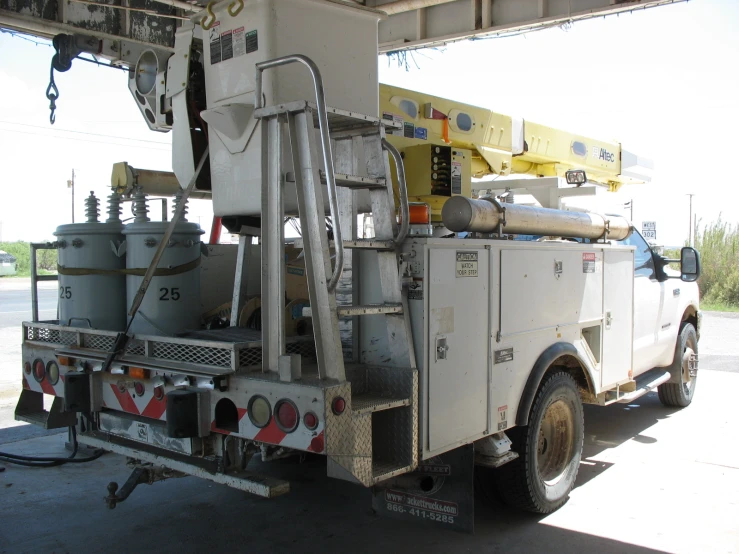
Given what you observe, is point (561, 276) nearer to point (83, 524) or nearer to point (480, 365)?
point (480, 365)

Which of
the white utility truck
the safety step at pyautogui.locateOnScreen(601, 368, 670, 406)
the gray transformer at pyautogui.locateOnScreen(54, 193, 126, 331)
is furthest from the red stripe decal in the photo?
the safety step at pyautogui.locateOnScreen(601, 368, 670, 406)

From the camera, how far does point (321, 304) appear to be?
3098 mm

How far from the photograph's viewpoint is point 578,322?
16.1ft

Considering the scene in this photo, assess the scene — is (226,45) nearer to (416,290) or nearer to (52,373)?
(416,290)

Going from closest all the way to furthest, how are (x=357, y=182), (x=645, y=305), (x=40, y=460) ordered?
(x=357, y=182) < (x=40, y=460) < (x=645, y=305)

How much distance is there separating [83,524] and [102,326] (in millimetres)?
1364

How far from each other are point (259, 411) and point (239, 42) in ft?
7.04

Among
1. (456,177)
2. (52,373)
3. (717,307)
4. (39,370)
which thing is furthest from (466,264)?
(717,307)

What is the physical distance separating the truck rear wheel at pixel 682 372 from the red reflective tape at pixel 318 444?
5622 mm

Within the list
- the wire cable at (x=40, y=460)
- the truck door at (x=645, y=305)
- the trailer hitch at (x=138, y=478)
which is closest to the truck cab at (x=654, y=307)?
the truck door at (x=645, y=305)

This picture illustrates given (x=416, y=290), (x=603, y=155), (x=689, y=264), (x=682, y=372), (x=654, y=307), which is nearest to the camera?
(x=416, y=290)

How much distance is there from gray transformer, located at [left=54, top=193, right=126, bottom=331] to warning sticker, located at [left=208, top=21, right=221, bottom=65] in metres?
1.19

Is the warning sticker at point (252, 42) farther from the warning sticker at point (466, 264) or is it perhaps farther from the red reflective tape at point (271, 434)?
the red reflective tape at point (271, 434)

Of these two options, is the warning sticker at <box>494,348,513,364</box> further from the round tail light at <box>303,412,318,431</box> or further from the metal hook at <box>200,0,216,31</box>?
the metal hook at <box>200,0,216,31</box>
